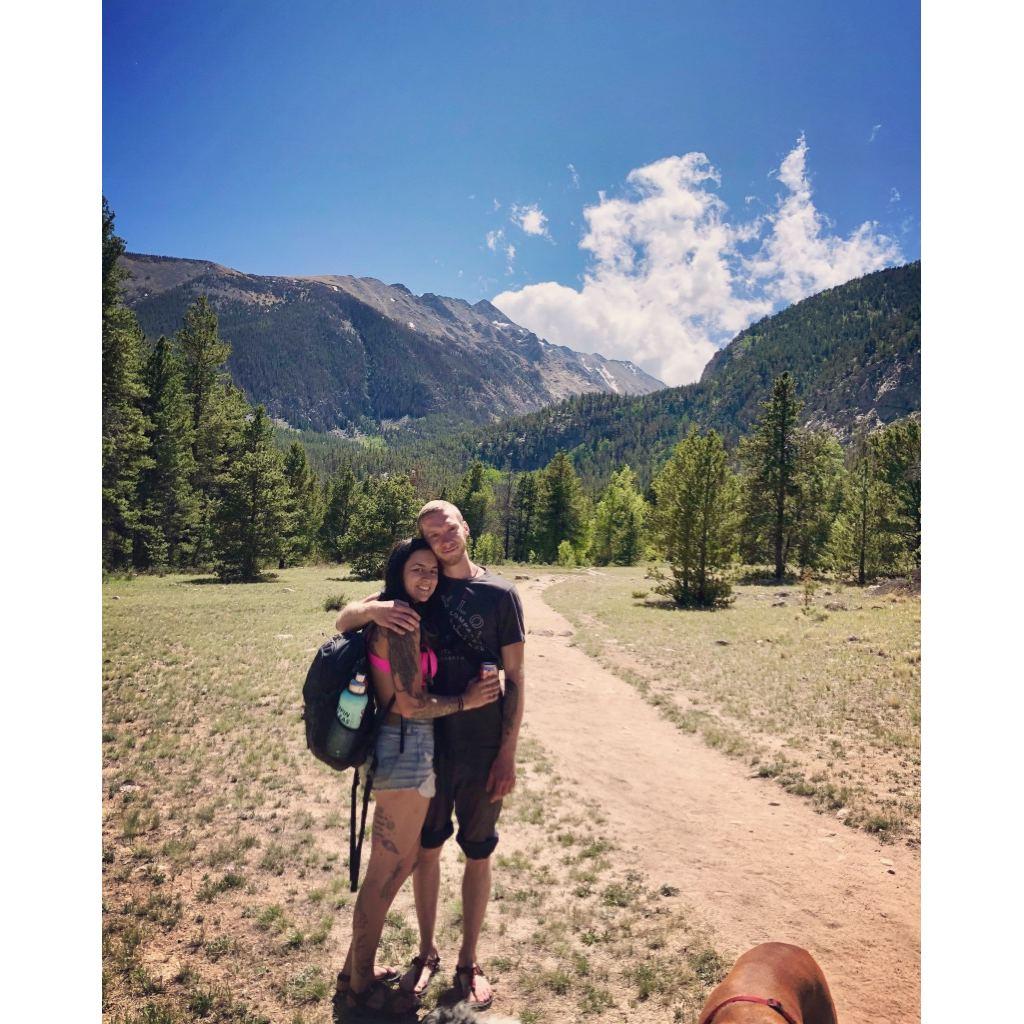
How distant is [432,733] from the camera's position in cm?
310

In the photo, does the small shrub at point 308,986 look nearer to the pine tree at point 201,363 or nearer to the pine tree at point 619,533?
the pine tree at point 201,363

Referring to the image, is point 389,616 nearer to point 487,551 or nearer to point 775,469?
point 775,469

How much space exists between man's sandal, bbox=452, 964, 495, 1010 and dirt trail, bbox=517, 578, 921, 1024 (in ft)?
6.06

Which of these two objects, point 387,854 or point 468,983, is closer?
point 387,854

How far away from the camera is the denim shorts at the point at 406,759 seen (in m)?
2.99

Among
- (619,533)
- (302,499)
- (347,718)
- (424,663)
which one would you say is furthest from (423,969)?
(619,533)

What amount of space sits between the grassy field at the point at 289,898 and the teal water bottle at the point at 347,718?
5.88 ft

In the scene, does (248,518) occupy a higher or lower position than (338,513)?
lower

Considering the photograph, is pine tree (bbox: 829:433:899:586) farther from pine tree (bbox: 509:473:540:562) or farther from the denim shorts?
pine tree (bbox: 509:473:540:562)

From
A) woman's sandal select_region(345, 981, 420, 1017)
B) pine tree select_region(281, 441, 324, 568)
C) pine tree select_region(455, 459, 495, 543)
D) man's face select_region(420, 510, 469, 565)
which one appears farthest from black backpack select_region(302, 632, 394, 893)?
pine tree select_region(455, 459, 495, 543)

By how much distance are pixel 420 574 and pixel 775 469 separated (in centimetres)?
3782

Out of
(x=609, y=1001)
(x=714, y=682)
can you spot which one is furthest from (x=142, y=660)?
(x=714, y=682)

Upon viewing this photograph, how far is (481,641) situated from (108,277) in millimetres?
15681
